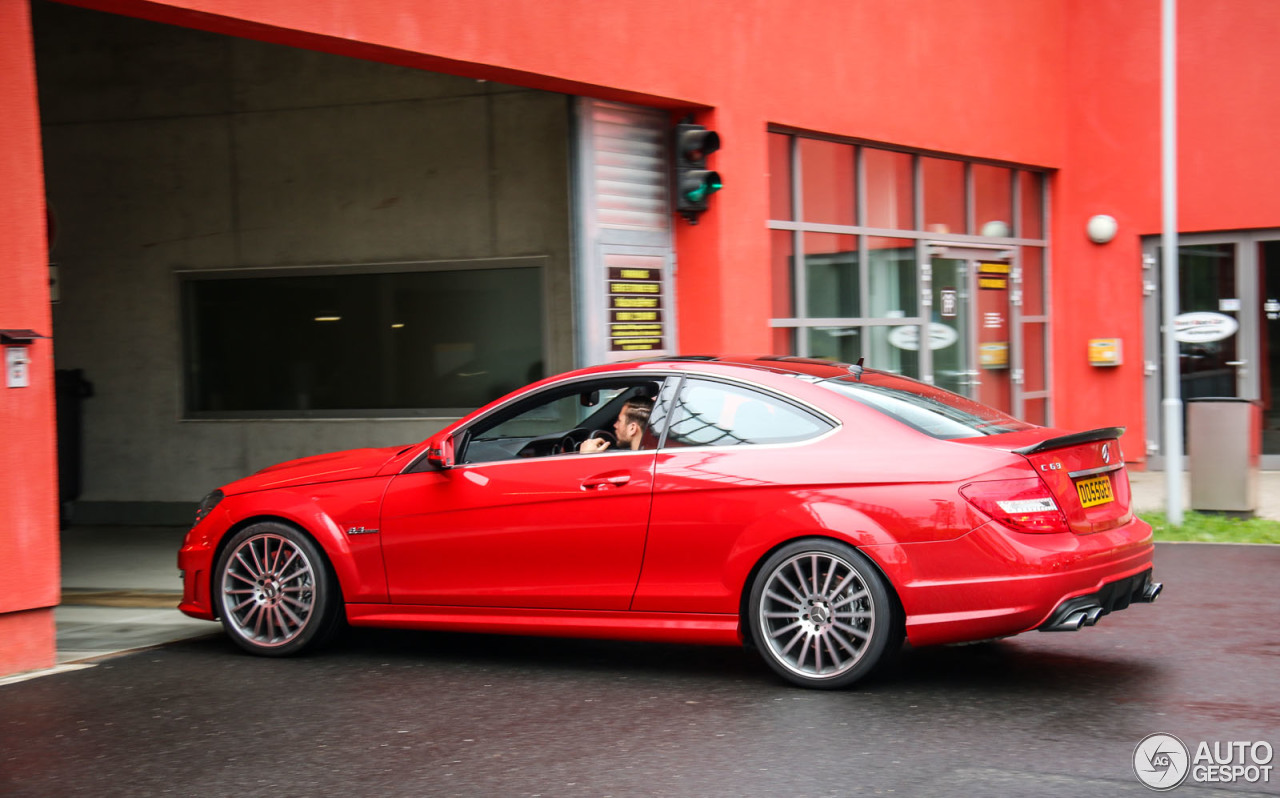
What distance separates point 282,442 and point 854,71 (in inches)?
267

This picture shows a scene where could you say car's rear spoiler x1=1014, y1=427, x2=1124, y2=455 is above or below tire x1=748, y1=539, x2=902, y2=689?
above

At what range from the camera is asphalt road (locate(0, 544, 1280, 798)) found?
4.77 meters

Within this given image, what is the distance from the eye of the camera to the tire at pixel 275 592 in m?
6.87

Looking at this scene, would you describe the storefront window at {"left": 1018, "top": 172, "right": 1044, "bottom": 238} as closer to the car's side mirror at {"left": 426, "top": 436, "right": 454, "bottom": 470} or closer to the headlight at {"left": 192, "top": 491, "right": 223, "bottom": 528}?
the car's side mirror at {"left": 426, "top": 436, "right": 454, "bottom": 470}

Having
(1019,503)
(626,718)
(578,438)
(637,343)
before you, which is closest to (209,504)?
(578,438)

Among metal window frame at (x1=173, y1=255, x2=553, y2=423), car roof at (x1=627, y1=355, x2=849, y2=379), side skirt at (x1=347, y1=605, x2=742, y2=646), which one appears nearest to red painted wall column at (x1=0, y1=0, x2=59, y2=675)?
side skirt at (x1=347, y1=605, x2=742, y2=646)

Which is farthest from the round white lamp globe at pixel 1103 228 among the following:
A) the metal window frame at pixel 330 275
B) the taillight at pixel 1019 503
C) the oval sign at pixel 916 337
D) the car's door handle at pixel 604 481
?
the car's door handle at pixel 604 481

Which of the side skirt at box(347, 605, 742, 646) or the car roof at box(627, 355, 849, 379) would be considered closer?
the side skirt at box(347, 605, 742, 646)

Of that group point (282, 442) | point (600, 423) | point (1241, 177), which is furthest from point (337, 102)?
point (1241, 177)

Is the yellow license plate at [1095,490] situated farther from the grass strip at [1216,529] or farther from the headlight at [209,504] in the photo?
the grass strip at [1216,529]

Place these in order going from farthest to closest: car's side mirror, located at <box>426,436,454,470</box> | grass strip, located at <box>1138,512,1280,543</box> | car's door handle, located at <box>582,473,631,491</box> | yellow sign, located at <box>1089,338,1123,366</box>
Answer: yellow sign, located at <box>1089,338,1123,366</box>, grass strip, located at <box>1138,512,1280,543</box>, car's side mirror, located at <box>426,436,454,470</box>, car's door handle, located at <box>582,473,631,491</box>

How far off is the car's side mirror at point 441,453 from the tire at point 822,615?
1710mm

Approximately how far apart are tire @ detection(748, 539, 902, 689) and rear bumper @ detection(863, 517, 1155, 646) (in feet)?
0.35

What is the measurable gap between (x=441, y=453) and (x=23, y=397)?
2197 mm
